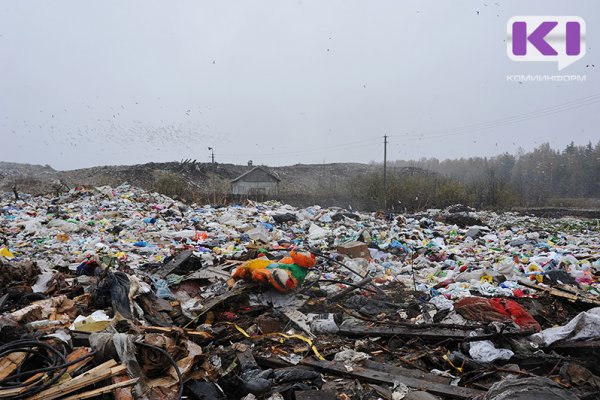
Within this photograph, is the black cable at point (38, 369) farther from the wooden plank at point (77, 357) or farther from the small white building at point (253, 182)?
the small white building at point (253, 182)

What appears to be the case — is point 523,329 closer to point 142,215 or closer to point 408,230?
point 408,230

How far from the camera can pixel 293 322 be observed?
375 cm

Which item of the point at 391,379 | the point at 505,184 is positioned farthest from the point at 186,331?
the point at 505,184

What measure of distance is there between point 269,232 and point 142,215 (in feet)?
10.9

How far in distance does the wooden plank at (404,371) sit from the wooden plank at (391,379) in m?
0.06

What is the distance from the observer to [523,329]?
10.9ft

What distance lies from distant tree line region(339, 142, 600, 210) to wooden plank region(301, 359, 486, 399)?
1386 centimetres

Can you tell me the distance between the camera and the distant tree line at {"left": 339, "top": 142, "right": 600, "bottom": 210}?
1712 centimetres

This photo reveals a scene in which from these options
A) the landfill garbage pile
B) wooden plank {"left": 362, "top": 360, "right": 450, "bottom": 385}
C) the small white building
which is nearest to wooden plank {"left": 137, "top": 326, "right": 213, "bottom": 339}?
the landfill garbage pile

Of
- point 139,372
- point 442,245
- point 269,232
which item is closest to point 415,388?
point 139,372

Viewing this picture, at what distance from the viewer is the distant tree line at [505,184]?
17.1 meters

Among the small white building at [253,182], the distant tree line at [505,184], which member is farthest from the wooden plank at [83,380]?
the small white building at [253,182]

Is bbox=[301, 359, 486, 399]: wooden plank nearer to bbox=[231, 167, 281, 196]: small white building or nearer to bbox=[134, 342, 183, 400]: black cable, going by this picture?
bbox=[134, 342, 183, 400]: black cable

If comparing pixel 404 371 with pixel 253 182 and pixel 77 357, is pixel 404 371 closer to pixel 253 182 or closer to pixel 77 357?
pixel 77 357
